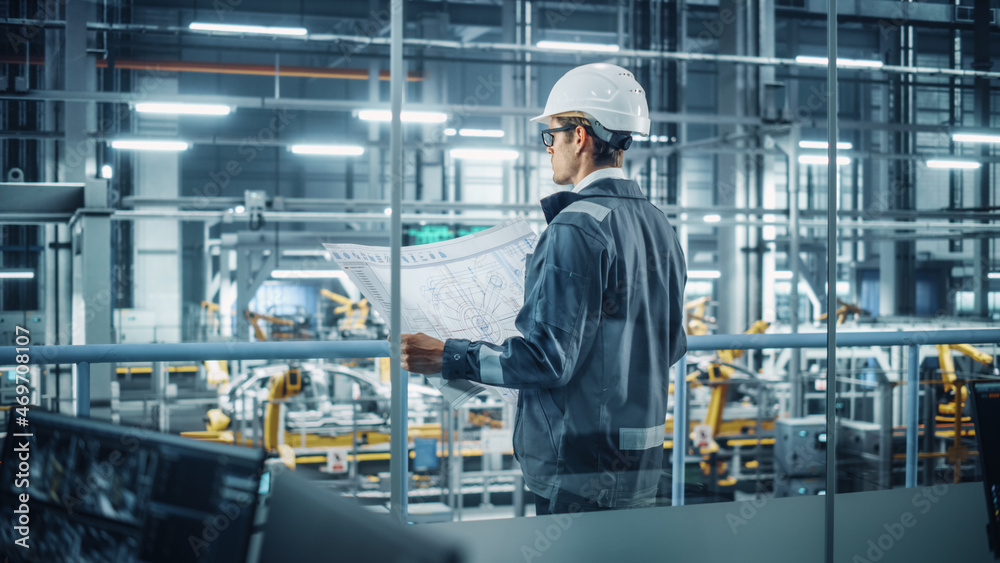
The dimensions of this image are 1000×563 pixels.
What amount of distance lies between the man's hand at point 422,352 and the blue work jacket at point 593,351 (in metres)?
0.02

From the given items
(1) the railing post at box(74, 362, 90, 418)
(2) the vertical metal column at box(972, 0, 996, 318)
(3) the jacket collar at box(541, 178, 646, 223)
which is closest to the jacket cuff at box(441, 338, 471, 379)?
(3) the jacket collar at box(541, 178, 646, 223)

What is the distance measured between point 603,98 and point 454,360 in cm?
53

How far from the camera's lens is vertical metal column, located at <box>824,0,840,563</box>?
1.36 metres

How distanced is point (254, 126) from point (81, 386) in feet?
56.0

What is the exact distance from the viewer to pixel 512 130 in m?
12.7

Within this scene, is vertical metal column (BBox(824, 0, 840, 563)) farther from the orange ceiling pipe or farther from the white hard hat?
the orange ceiling pipe

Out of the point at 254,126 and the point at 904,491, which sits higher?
the point at 254,126

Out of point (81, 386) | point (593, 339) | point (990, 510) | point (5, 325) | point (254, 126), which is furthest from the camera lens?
point (254, 126)

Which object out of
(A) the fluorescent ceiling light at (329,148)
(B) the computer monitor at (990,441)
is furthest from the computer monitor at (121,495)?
(A) the fluorescent ceiling light at (329,148)

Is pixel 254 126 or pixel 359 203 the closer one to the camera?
pixel 359 203

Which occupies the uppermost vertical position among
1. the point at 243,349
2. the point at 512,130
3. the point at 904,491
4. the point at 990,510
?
the point at 512,130

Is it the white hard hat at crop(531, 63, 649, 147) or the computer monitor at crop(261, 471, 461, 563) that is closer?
the computer monitor at crop(261, 471, 461, 563)

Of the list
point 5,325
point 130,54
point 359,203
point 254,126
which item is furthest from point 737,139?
point 254,126

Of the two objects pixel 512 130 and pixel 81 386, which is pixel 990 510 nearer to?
pixel 81 386
